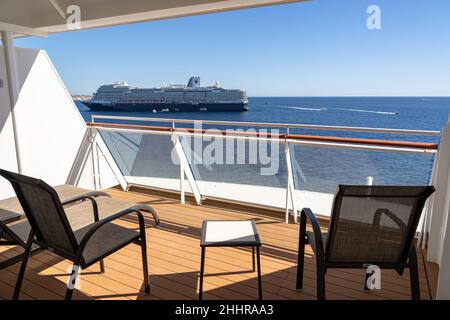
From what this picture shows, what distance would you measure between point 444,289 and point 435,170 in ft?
3.79

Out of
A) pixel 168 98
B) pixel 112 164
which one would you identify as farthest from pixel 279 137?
pixel 168 98

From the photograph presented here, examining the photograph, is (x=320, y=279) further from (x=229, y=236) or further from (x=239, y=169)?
(x=239, y=169)

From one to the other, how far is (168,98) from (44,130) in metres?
12.2

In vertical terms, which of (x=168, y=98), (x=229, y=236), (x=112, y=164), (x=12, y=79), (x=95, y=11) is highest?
(x=168, y=98)

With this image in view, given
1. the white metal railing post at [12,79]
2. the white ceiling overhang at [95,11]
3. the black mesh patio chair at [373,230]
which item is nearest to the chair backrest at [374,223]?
the black mesh patio chair at [373,230]

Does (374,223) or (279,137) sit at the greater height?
(279,137)

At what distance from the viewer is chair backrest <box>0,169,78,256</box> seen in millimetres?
1593

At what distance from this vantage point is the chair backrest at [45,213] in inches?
62.7

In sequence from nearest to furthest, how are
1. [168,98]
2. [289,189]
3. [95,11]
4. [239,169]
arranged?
[95,11], [289,189], [239,169], [168,98]

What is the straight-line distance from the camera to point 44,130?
4.02m

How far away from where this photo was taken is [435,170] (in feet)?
8.54

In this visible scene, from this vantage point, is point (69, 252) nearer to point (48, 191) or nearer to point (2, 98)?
point (48, 191)

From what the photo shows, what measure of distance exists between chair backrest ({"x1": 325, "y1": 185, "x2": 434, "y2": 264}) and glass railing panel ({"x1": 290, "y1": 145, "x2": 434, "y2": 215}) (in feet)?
4.72

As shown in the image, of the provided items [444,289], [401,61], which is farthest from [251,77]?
[444,289]
